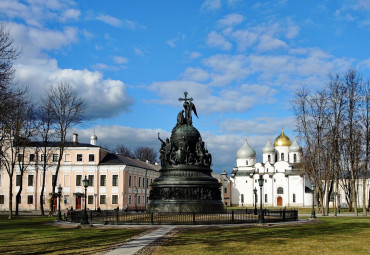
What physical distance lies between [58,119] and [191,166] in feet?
61.7

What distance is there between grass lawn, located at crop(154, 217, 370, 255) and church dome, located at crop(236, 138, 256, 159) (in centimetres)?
9215

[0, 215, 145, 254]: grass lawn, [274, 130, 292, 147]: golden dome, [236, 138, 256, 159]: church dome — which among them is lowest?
[0, 215, 145, 254]: grass lawn

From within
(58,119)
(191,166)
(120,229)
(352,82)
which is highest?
(352,82)

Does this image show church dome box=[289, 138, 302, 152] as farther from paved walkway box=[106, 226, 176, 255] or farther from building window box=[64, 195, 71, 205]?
paved walkway box=[106, 226, 176, 255]

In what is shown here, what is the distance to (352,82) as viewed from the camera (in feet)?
140

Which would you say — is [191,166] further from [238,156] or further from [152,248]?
[238,156]

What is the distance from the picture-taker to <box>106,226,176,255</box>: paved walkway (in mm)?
14692

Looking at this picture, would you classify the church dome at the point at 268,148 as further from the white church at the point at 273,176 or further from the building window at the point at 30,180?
the building window at the point at 30,180

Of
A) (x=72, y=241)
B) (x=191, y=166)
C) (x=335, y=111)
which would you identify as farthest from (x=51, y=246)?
(x=335, y=111)

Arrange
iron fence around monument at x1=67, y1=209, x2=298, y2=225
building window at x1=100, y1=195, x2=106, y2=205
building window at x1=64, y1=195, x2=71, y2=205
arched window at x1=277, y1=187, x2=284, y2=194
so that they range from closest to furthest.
→ iron fence around monument at x1=67, y1=209, x2=298, y2=225
building window at x1=100, y1=195, x2=106, y2=205
building window at x1=64, y1=195, x2=71, y2=205
arched window at x1=277, y1=187, x2=284, y2=194

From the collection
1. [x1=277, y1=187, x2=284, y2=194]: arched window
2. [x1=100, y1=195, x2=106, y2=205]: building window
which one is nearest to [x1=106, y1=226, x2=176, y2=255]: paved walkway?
[x1=100, y1=195, x2=106, y2=205]: building window

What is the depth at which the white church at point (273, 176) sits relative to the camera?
102000 millimetres

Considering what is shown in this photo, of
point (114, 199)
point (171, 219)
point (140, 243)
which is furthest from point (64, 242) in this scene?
point (114, 199)

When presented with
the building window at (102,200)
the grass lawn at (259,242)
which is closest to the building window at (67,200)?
the building window at (102,200)
